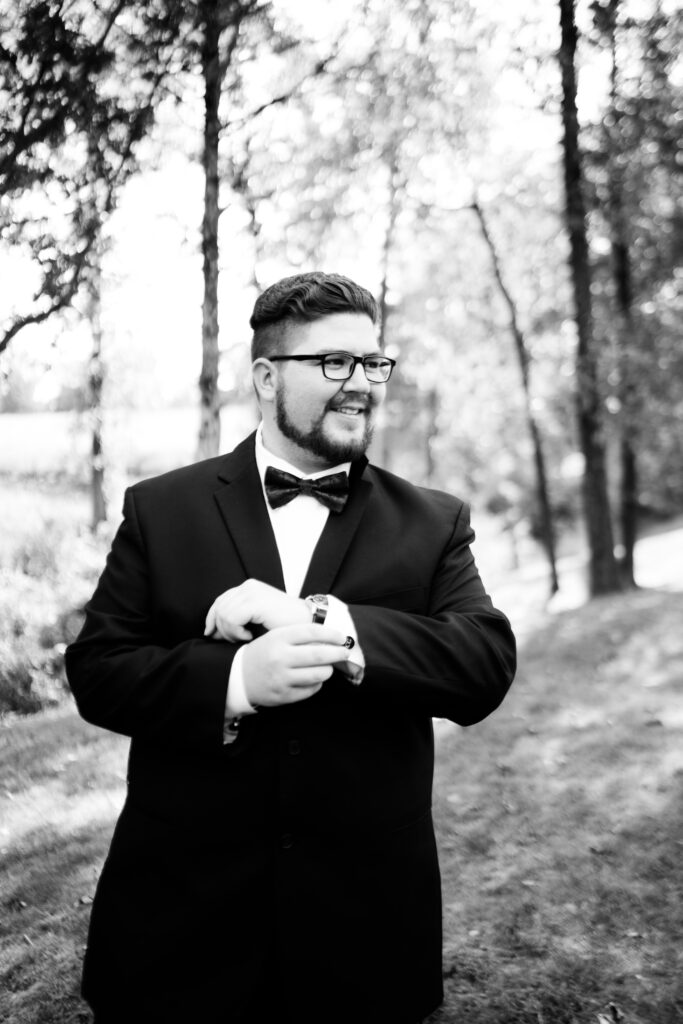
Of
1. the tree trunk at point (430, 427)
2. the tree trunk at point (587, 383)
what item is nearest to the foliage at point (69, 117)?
the tree trunk at point (587, 383)

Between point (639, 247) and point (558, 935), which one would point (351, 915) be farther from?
point (639, 247)

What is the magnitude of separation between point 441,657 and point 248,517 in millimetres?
711

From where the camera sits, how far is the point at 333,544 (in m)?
2.41

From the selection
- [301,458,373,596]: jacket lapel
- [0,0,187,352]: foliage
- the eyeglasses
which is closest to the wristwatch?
[301,458,373,596]: jacket lapel

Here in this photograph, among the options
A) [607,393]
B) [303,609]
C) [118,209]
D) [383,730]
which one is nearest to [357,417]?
[303,609]

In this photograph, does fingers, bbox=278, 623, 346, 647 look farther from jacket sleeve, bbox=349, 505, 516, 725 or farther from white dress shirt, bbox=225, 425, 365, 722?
white dress shirt, bbox=225, 425, 365, 722

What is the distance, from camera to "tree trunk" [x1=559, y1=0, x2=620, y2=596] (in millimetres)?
13734

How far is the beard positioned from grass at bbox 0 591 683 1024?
7.97ft

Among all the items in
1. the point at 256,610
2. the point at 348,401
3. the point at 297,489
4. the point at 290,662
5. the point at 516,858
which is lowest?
the point at 516,858

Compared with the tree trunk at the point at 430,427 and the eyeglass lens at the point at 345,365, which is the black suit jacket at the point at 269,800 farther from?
the tree trunk at the point at 430,427

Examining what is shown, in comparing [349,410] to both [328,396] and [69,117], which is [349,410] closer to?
[328,396]

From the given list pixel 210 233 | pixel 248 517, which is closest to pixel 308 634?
pixel 248 517

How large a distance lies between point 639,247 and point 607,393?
2897 millimetres

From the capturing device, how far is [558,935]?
395cm
